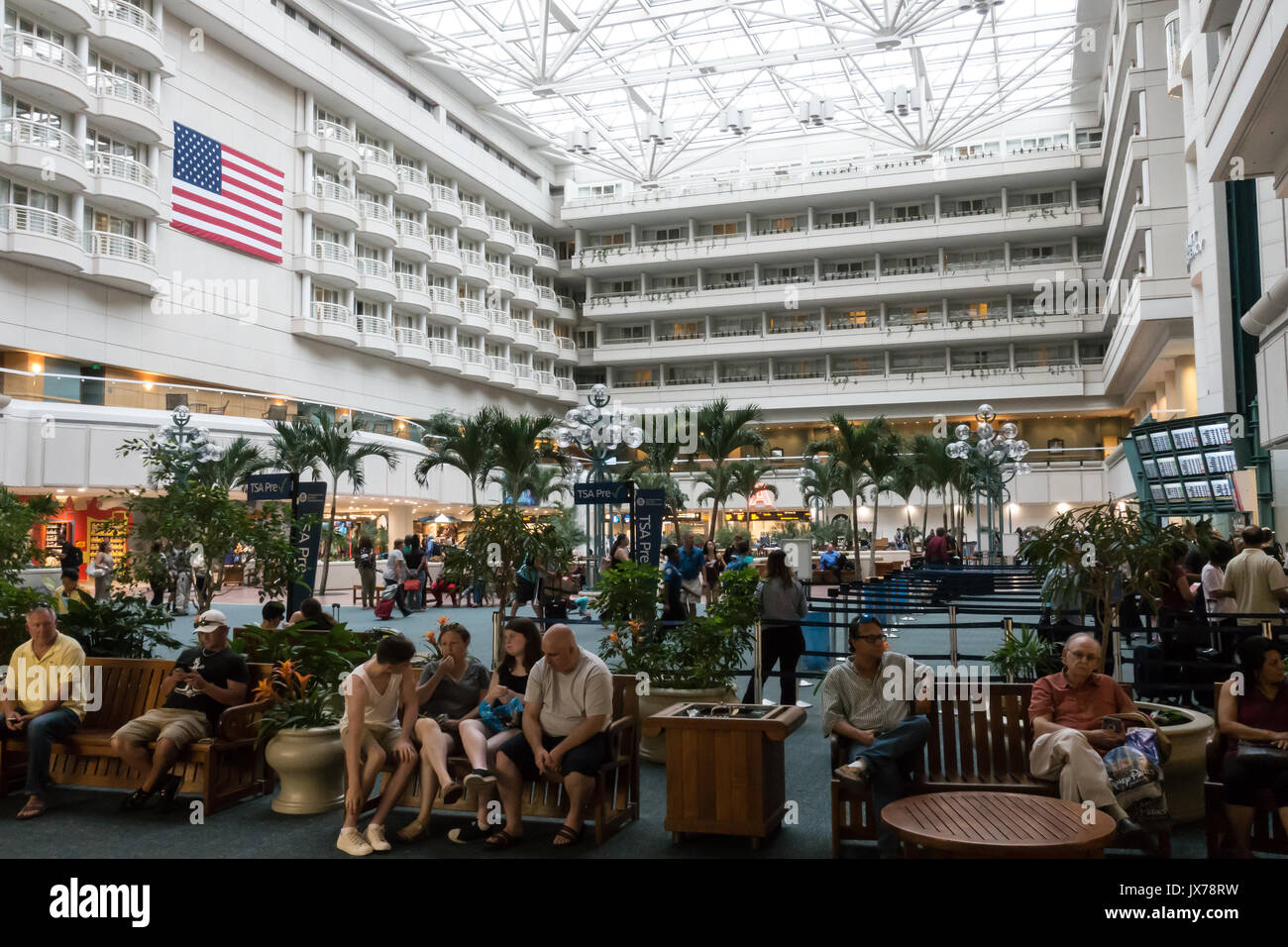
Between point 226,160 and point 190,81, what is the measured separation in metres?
2.79

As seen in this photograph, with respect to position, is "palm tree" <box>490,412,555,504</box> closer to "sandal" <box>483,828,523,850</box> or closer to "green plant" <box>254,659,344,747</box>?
"green plant" <box>254,659,344,747</box>

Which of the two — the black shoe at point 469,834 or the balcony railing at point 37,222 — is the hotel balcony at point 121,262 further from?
the black shoe at point 469,834

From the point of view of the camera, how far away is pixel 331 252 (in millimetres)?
39969

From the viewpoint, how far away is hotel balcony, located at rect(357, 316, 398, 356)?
4231cm

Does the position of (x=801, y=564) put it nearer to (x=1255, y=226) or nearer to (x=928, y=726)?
(x=1255, y=226)

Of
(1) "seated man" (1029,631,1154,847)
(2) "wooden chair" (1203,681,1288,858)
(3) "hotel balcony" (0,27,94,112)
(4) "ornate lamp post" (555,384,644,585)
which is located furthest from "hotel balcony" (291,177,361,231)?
(2) "wooden chair" (1203,681,1288,858)

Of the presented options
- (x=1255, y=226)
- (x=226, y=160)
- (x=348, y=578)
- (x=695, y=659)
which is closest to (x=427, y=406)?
(x=226, y=160)

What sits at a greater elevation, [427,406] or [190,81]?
[190,81]

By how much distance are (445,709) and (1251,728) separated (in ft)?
15.0

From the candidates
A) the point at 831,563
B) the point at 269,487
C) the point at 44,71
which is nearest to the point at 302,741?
the point at 269,487

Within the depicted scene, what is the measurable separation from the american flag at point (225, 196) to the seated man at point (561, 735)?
1291 inches

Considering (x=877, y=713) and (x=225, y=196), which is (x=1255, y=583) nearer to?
(x=877, y=713)

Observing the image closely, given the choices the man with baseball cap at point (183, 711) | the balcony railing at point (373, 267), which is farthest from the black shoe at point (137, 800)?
the balcony railing at point (373, 267)

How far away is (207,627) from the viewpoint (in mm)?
6637
